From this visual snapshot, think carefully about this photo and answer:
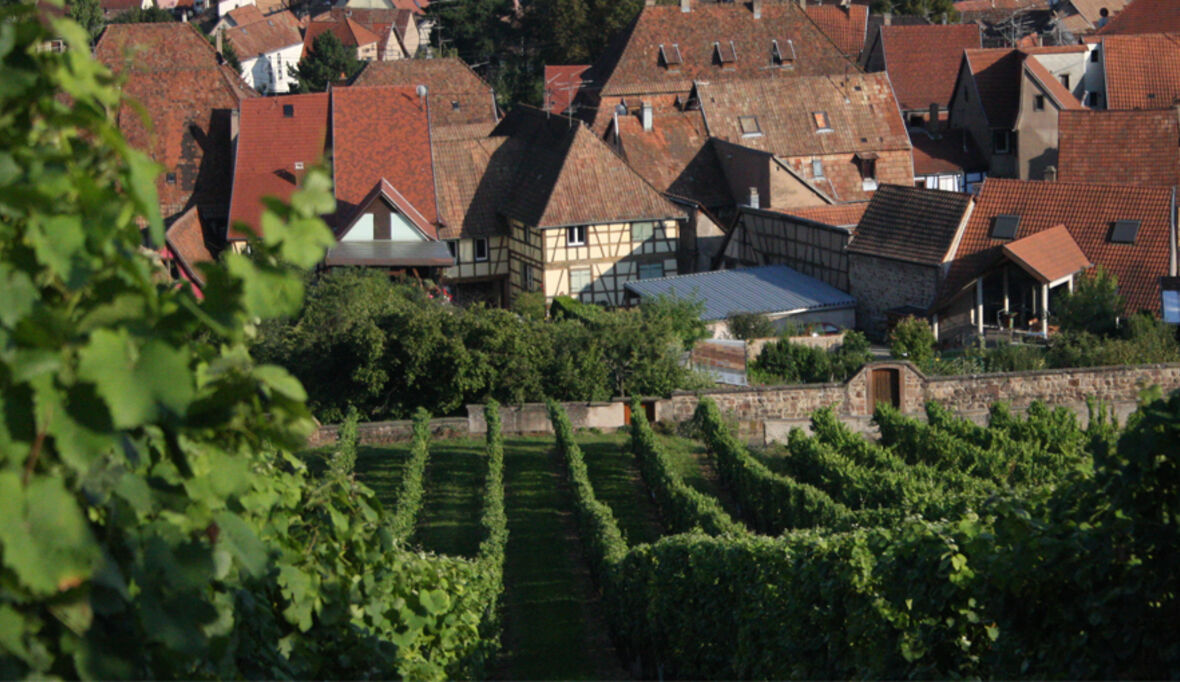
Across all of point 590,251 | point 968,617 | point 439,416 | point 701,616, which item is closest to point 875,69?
point 590,251

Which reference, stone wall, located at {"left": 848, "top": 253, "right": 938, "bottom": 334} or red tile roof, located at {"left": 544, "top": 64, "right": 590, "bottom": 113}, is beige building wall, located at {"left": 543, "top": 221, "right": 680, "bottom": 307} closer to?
stone wall, located at {"left": 848, "top": 253, "right": 938, "bottom": 334}

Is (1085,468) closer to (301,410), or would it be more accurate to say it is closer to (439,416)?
(301,410)

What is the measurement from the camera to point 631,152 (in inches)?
1719

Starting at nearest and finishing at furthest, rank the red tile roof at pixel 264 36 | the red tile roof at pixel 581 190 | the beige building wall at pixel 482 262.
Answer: the red tile roof at pixel 581 190, the beige building wall at pixel 482 262, the red tile roof at pixel 264 36

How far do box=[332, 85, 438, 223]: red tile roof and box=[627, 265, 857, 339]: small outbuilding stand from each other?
24.8ft

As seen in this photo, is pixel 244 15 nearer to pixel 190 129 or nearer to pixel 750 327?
pixel 190 129

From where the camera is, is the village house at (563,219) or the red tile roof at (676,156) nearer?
the village house at (563,219)

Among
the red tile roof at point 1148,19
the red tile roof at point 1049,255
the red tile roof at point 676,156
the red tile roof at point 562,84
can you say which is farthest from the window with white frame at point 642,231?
the red tile roof at point 1148,19

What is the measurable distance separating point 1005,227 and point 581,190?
1146 centimetres

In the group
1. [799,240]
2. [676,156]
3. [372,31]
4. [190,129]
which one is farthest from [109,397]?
[372,31]

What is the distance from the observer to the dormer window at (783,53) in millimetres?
55188

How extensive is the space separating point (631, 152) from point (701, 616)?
3251 centimetres

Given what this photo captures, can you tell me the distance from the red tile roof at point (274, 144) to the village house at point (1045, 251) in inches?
698

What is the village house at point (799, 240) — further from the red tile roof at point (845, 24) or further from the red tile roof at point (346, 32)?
the red tile roof at point (346, 32)
